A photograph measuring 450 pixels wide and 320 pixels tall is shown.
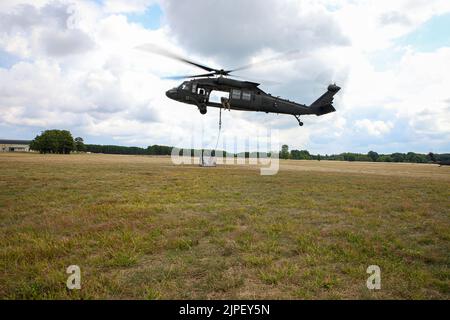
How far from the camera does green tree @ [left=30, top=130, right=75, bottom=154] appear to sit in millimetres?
106812

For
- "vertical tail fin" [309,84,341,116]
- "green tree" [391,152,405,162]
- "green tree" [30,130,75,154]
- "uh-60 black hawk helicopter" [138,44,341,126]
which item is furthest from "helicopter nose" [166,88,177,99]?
"green tree" [391,152,405,162]

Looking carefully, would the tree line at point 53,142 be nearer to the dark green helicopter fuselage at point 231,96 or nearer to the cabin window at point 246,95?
the dark green helicopter fuselage at point 231,96

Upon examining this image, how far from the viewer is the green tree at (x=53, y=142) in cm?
10681

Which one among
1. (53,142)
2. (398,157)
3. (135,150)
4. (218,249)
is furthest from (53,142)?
(398,157)

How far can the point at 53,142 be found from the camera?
4208 inches

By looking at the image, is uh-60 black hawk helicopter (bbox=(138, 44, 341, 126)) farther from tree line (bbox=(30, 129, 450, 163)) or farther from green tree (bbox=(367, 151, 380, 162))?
green tree (bbox=(367, 151, 380, 162))

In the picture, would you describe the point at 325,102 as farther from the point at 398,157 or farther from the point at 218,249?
the point at 398,157

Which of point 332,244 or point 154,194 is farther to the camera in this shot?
point 154,194

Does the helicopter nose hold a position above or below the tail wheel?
above

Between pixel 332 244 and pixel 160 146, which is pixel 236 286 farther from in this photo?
pixel 160 146

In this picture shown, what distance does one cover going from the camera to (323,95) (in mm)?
30641
